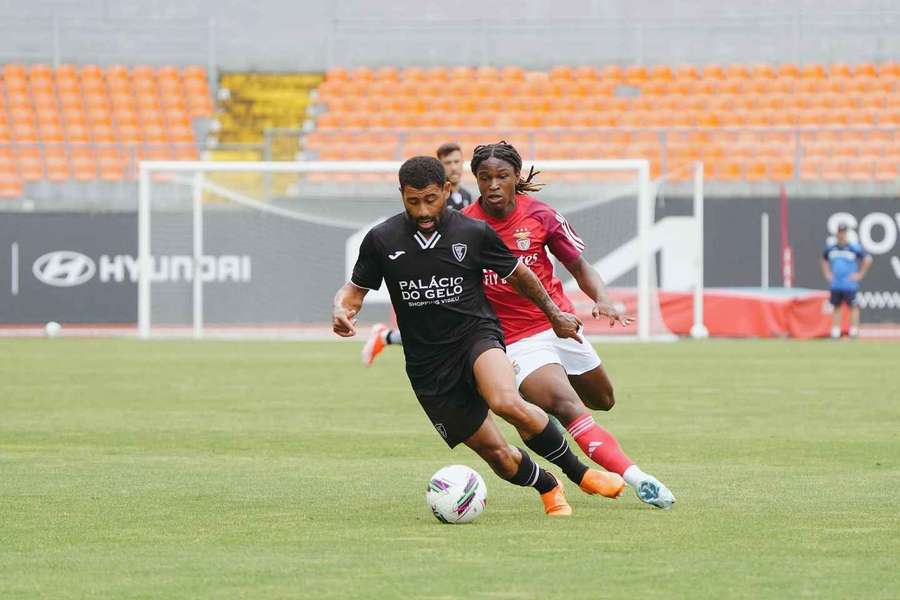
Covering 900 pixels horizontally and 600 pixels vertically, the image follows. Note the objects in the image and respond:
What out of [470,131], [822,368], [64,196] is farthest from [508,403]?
[64,196]

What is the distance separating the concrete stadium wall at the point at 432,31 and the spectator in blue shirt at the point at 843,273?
8.30 m

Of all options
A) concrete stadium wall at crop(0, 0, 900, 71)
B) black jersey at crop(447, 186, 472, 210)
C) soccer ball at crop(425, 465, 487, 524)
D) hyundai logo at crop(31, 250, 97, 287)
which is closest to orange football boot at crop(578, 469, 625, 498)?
soccer ball at crop(425, 465, 487, 524)

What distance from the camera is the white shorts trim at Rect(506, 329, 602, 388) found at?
356 inches

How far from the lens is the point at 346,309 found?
8320 millimetres

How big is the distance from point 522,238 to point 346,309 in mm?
1395

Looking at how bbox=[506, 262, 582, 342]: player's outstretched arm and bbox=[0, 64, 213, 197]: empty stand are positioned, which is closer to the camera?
bbox=[506, 262, 582, 342]: player's outstretched arm

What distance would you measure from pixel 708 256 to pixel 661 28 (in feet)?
25.4

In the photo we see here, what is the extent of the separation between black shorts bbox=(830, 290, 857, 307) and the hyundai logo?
42.4 feet

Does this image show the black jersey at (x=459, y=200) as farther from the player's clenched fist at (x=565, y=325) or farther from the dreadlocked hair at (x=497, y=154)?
the player's clenched fist at (x=565, y=325)

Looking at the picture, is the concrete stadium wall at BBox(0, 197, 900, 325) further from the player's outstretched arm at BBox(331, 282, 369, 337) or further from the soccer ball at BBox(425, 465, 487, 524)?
the soccer ball at BBox(425, 465, 487, 524)

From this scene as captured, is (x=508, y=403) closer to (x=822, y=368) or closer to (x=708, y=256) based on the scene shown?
(x=822, y=368)

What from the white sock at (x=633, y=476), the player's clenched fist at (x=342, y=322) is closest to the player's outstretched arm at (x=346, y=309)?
the player's clenched fist at (x=342, y=322)

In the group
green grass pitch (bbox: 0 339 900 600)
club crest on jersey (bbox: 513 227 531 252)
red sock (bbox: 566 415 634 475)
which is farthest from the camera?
club crest on jersey (bbox: 513 227 531 252)

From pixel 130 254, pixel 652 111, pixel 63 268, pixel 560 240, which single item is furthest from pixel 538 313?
pixel 652 111
